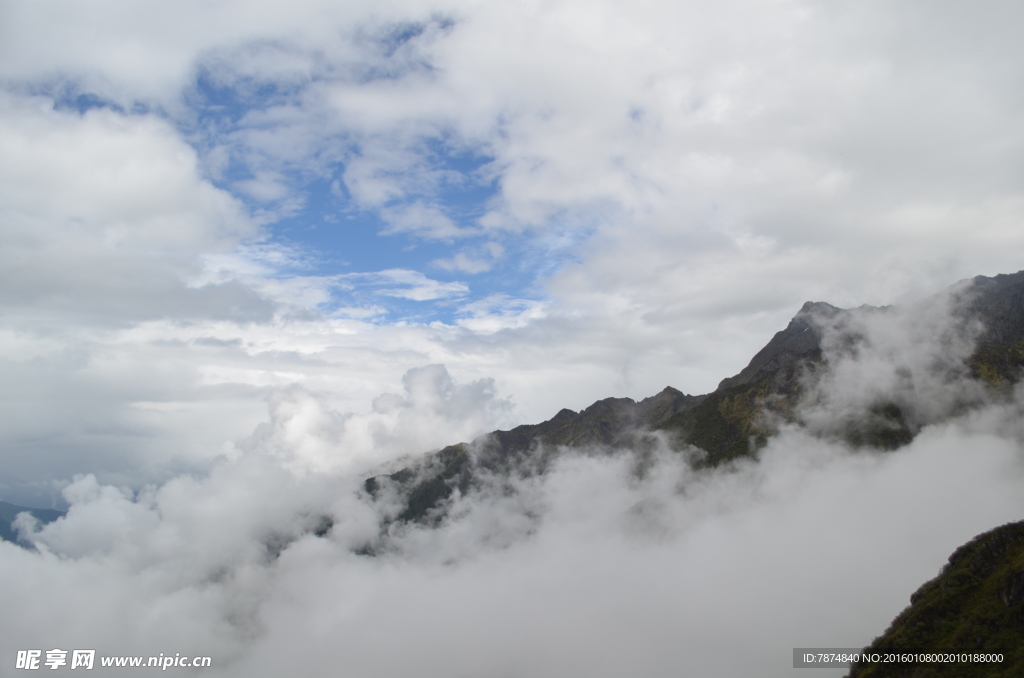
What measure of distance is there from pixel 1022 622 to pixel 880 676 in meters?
40.8

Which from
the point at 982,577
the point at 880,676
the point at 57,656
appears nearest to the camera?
the point at 880,676

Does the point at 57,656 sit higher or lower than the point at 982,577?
lower

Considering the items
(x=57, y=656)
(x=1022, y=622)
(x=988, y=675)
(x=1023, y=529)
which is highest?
(x=1023, y=529)

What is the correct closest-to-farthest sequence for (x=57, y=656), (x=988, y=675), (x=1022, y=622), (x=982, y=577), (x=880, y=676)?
(x=988, y=675) < (x=1022, y=622) < (x=880, y=676) < (x=982, y=577) < (x=57, y=656)

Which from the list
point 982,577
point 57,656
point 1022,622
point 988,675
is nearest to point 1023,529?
point 982,577

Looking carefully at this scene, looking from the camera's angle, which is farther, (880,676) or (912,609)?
(912,609)

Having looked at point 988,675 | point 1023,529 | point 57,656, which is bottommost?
point 57,656

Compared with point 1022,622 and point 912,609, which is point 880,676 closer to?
point 912,609

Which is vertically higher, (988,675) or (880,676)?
(988,675)

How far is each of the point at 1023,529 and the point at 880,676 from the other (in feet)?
237

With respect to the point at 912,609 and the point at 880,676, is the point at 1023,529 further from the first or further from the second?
the point at 880,676

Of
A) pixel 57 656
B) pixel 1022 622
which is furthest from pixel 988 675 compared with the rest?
pixel 57 656

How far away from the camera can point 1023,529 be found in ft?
568

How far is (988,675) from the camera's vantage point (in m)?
135
